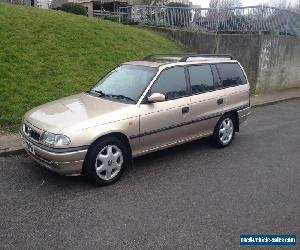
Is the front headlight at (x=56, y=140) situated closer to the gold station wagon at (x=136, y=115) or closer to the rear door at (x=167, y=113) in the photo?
the gold station wagon at (x=136, y=115)

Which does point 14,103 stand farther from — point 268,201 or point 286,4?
point 286,4

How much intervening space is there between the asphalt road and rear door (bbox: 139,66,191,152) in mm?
470

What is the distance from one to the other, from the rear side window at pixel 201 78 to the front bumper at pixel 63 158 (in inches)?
92.3

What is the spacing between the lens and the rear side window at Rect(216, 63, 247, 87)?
258 inches

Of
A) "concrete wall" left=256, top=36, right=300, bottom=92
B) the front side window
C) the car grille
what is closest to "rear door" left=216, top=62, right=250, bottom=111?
the front side window

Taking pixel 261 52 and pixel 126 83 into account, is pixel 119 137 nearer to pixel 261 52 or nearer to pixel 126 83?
pixel 126 83

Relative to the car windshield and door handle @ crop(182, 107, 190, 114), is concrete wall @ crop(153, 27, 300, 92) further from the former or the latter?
the car windshield

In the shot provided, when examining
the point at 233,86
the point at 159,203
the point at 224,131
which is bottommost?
the point at 159,203

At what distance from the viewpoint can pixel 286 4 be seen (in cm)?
5044

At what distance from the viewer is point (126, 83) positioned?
5641 mm

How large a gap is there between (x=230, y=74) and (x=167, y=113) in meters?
2.00

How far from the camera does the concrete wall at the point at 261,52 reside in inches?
505

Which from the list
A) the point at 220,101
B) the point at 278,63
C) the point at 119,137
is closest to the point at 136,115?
the point at 119,137

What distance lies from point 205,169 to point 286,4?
5170 centimetres
